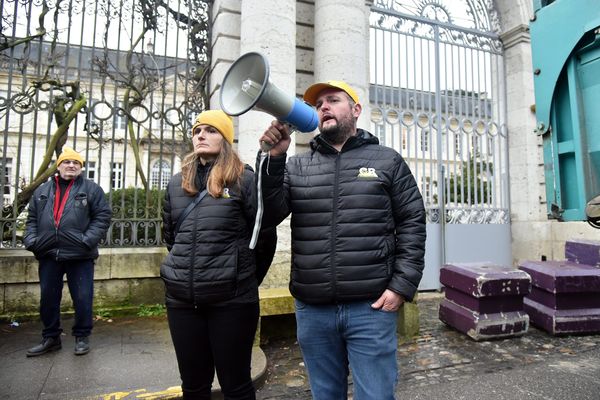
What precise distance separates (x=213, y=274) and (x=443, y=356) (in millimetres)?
2990

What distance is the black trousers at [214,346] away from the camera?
6.72 feet

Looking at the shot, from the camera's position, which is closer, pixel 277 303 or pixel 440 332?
pixel 277 303

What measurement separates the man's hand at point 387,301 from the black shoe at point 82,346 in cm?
304

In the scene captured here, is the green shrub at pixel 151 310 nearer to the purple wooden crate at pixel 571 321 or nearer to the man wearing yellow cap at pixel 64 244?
the man wearing yellow cap at pixel 64 244

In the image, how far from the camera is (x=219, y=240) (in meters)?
2.12

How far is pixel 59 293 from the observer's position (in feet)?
12.3

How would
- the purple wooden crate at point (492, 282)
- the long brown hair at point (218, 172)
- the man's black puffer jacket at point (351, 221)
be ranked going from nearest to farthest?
the man's black puffer jacket at point (351, 221) → the long brown hair at point (218, 172) → the purple wooden crate at point (492, 282)

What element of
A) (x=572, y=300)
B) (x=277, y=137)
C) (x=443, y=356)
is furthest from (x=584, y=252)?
(x=277, y=137)

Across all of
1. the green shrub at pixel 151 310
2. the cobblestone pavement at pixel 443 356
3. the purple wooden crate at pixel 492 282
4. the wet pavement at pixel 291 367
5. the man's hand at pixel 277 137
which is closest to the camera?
the man's hand at pixel 277 137

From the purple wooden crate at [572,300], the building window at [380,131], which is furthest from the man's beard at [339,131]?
the building window at [380,131]

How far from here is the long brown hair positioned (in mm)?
2203

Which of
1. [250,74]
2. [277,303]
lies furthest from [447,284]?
[250,74]

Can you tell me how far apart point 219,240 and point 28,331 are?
11.7 ft

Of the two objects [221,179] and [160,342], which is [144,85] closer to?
[160,342]
